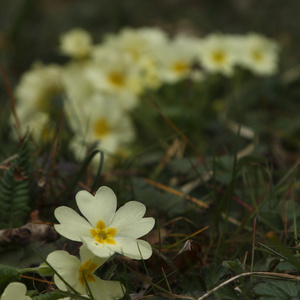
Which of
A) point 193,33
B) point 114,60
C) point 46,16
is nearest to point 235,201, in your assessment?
point 114,60

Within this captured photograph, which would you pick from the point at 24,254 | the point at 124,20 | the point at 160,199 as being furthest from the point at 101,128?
the point at 124,20

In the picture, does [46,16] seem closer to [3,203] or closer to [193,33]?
[193,33]

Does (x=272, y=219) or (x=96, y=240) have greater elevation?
(x=96, y=240)

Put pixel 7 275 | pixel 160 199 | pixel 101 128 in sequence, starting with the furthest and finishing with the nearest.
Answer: pixel 101 128 < pixel 160 199 < pixel 7 275

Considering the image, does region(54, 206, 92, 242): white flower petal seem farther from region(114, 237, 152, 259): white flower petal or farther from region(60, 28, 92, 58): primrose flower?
region(60, 28, 92, 58): primrose flower

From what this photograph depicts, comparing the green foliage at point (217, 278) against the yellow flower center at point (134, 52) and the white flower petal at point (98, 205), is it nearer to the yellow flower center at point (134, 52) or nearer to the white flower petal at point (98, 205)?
the white flower petal at point (98, 205)

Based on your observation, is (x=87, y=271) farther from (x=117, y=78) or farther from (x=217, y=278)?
(x=117, y=78)

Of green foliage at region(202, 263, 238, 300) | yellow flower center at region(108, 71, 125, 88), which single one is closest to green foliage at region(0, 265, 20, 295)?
green foliage at region(202, 263, 238, 300)
